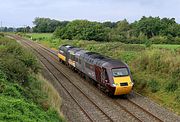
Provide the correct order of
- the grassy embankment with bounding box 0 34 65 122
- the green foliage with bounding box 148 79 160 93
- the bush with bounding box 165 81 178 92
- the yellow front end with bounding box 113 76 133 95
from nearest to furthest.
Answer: the grassy embankment with bounding box 0 34 65 122
the yellow front end with bounding box 113 76 133 95
the bush with bounding box 165 81 178 92
the green foliage with bounding box 148 79 160 93

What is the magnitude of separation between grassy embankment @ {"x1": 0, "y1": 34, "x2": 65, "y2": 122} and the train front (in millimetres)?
4271

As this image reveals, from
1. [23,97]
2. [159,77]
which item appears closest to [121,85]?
[159,77]

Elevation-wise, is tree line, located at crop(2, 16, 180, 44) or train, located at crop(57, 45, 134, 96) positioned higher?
tree line, located at crop(2, 16, 180, 44)

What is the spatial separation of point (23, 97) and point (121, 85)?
28.6 ft

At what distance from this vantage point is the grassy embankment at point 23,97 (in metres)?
14.3

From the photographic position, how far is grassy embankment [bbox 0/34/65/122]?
14.3 m

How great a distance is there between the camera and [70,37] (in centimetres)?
8388

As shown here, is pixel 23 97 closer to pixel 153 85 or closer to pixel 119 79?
pixel 119 79

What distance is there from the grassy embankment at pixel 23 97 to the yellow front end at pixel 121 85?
446 cm

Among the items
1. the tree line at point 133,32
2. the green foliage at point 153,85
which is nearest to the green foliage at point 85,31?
the tree line at point 133,32

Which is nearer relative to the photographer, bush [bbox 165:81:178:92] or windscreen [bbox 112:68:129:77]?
bush [bbox 165:81:178:92]

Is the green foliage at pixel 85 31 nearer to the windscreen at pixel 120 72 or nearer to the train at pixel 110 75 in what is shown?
the train at pixel 110 75

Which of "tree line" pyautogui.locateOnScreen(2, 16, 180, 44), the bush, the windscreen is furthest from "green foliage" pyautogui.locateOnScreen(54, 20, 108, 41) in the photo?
the bush

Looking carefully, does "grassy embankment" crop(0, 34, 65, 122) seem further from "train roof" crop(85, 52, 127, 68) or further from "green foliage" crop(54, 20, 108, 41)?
"green foliage" crop(54, 20, 108, 41)
